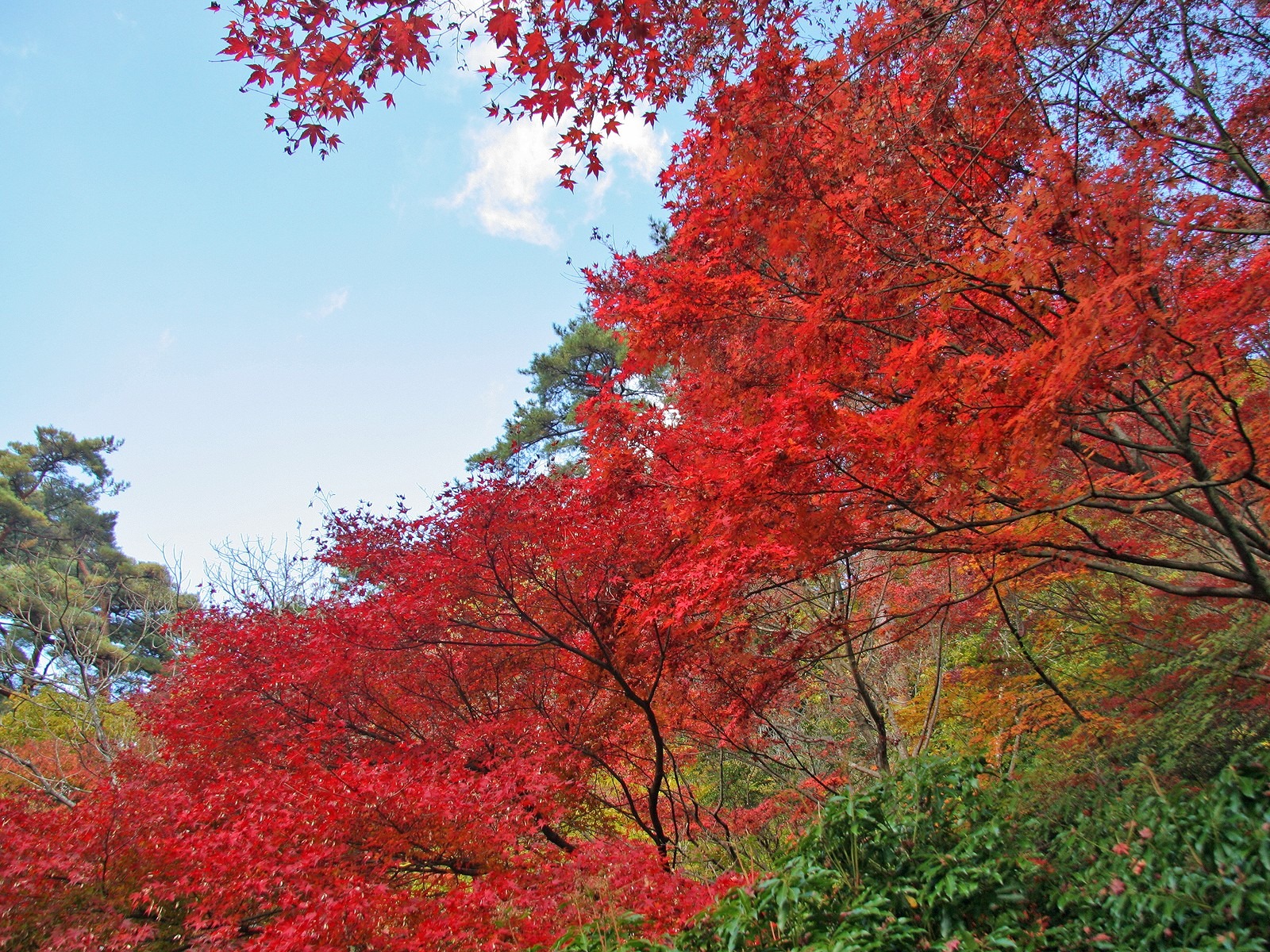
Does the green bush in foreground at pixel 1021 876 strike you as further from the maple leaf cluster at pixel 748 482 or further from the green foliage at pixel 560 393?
the green foliage at pixel 560 393

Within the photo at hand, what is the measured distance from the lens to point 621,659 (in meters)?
5.89

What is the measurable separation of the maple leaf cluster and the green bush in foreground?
1.73 ft

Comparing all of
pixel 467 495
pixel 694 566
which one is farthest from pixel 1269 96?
pixel 467 495

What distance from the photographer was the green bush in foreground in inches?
118

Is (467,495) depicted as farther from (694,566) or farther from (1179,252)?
(1179,252)

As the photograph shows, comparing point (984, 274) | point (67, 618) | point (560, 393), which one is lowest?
point (984, 274)

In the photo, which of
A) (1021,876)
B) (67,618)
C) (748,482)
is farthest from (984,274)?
(67,618)

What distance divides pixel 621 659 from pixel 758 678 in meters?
1.18

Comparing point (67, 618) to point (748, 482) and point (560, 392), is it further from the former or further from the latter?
point (748, 482)

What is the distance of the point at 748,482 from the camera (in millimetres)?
3900

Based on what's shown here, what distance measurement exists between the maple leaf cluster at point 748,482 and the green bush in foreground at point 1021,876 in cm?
53

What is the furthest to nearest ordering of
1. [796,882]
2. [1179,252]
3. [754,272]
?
[754,272] < [796,882] < [1179,252]

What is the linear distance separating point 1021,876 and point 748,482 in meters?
2.48

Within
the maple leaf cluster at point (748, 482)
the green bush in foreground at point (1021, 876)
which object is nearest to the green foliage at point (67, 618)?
the maple leaf cluster at point (748, 482)
